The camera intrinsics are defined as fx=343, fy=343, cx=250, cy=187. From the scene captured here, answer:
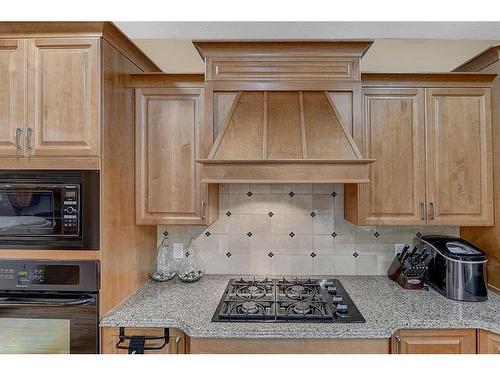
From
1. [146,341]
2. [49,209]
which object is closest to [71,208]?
[49,209]

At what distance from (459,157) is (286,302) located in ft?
4.60

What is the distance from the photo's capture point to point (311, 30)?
2445 millimetres

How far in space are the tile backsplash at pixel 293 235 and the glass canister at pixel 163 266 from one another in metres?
0.23

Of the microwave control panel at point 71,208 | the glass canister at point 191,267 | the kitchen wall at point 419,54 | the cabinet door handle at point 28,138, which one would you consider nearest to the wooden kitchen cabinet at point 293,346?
the glass canister at point 191,267

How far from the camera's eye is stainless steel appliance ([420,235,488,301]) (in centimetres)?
198

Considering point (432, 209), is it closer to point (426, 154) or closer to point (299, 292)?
point (426, 154)

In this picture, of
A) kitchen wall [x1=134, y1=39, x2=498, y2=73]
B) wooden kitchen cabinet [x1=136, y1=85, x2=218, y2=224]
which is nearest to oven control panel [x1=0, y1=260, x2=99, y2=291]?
wooden kitchen cabinet [x1=136, y1=85, x2=218, y2=224]

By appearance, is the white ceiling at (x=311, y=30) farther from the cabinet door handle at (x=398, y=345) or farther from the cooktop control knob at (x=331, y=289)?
the cabinet door handle at (x=398, y=345)

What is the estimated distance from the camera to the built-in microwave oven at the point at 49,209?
1.74 metres

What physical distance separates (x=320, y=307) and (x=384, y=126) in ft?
3.87

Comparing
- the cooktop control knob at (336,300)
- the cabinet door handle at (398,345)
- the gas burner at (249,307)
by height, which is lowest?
the cabinet door handle at (398,345)

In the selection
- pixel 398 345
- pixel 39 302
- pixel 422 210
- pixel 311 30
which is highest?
pixel 311 30

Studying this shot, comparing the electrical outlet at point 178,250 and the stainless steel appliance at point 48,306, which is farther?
the electrical outlet at point 178,250

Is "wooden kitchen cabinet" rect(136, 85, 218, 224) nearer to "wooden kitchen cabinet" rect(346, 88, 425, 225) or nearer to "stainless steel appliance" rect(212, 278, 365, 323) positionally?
"stainless steel appliance" rect(212, 278, 365, 323)
